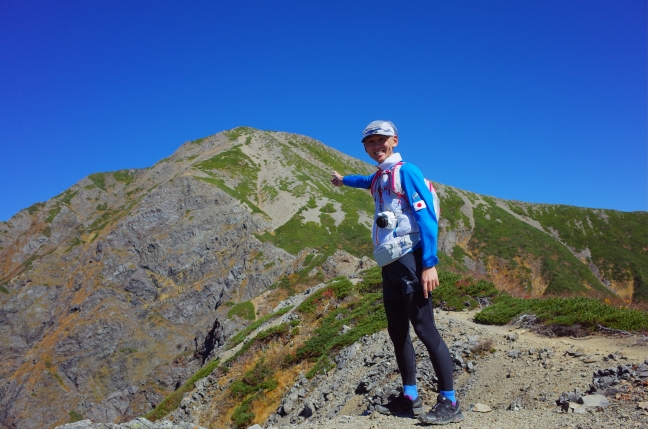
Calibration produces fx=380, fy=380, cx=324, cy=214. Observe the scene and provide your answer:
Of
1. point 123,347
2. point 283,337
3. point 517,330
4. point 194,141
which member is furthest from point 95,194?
point 517,330

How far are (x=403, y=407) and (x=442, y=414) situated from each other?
1060mm

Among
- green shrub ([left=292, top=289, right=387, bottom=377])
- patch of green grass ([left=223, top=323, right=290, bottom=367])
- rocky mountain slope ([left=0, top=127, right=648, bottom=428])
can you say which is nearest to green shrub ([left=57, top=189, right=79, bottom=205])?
rocky mountain slope ([left=0, top=127, right=648, bottom=428])

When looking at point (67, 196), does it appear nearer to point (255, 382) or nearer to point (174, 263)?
point (174, 263)

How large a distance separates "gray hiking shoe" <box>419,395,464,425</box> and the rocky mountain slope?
91.2 feet

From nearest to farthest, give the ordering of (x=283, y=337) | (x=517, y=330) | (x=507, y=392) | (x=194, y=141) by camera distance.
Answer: (x=507, y=392)
(x=517, y=330)
(x=283, y=337)
(x=194, y=141)

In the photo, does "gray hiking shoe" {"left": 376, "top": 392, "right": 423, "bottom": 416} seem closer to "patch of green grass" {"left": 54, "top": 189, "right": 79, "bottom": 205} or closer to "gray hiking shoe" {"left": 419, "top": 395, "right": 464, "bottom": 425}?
"gray hiking shoe" {"left": 419, "top": 395, "right": 464, "bottom": 425}

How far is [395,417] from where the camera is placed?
5.93 meters

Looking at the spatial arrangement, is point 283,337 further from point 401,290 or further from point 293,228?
point 293,228

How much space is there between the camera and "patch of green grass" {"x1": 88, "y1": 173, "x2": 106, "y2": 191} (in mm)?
89000

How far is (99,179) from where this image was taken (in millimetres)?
90812

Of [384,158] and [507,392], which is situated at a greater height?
[384,158]

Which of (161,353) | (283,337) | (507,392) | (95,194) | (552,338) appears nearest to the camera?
(507,392)

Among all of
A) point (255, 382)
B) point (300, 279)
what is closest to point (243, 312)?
point (300, 279)

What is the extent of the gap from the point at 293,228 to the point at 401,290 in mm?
→ 54639
